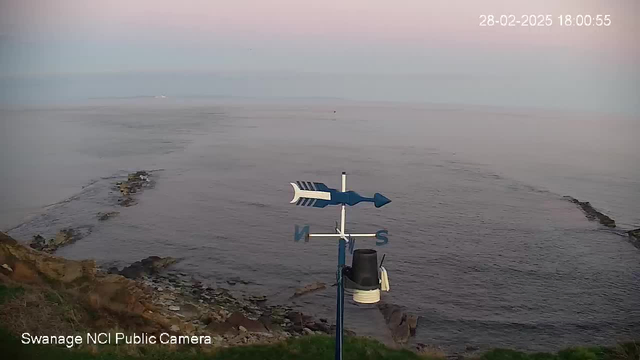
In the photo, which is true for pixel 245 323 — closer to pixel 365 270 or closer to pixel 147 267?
pixel 147 267

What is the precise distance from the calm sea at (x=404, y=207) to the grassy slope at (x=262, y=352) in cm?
90

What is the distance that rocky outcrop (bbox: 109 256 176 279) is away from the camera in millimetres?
4355

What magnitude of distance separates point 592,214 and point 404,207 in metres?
1.95

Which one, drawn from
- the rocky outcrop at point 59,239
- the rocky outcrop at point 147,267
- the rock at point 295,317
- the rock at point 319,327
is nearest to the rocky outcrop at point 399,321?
the rock at point 319,327

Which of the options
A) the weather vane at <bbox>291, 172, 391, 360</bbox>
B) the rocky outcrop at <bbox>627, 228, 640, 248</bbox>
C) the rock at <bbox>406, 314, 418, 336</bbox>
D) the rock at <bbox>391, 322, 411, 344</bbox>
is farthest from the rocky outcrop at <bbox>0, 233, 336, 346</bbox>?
the rocky outcrop at <bbox>627, 228, 640, 248</bbox>

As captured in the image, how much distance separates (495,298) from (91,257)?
3.77m

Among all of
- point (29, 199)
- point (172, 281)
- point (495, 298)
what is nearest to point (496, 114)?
point (495, 298)

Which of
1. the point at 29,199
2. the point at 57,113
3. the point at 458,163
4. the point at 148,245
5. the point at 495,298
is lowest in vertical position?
the point at 495,298

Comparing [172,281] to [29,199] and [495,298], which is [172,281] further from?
[495,298]

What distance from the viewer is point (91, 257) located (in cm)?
457

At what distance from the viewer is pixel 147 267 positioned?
4574mm

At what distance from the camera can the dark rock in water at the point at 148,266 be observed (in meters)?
Result: 4.40

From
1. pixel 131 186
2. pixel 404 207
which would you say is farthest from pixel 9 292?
pixel 404 207

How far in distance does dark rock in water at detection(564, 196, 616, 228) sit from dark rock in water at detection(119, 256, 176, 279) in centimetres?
416
